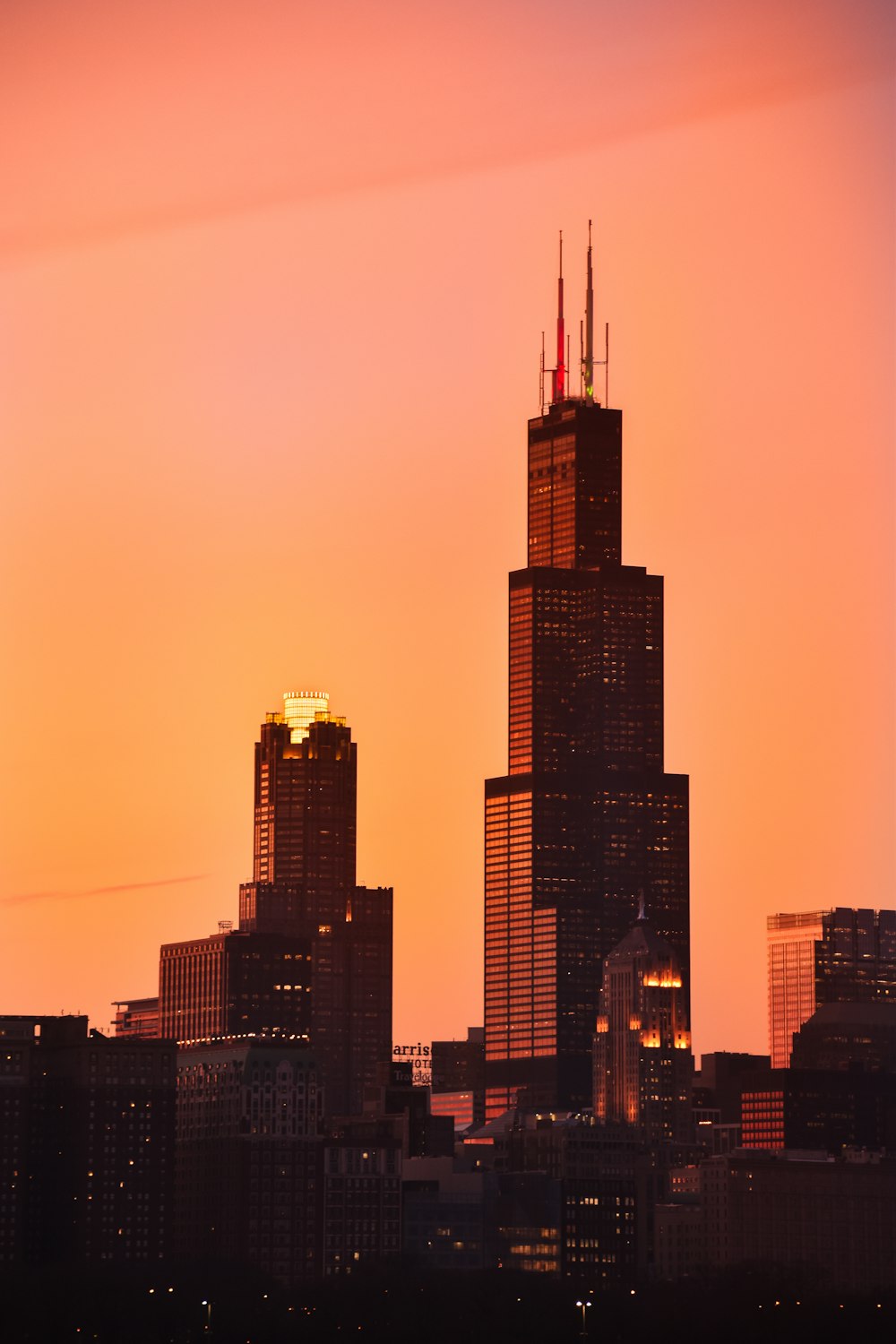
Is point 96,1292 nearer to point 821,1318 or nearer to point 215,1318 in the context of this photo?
point 215,1318

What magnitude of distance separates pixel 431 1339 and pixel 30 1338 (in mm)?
21461

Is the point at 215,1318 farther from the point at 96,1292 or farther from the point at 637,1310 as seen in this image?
the point at 637,1310

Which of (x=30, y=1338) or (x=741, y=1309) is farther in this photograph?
(x=741, y=1309)

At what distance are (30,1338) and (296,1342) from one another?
48.1 feet

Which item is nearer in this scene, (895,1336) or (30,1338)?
(30,1338)

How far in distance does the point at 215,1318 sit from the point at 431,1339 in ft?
38.3

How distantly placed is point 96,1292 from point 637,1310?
2932 cm

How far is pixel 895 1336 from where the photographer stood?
187m

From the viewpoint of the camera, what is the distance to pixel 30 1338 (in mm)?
174500

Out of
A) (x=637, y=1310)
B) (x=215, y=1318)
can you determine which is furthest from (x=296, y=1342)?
(x=637, y=1310)

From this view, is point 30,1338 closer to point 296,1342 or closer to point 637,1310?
point 296,1342

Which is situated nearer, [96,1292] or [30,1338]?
[30,1338]

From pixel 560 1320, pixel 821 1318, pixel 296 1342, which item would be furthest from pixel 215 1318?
pixel 821 1318

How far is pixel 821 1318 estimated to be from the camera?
19050cm
